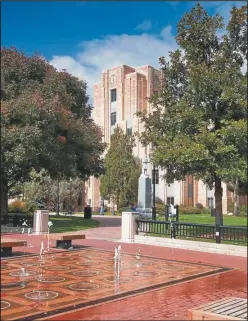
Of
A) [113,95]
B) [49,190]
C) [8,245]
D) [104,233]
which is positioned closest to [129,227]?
[104,233]

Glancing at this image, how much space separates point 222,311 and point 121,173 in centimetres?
3692

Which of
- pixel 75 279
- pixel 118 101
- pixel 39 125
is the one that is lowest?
pixel 75 279

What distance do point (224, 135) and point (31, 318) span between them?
5.13 meters

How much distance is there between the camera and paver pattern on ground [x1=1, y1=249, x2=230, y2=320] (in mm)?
5500

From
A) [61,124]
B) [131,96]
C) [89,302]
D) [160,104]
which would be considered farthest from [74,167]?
[131,96]

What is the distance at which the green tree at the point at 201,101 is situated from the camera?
8.71 m

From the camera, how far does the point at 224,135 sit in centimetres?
831

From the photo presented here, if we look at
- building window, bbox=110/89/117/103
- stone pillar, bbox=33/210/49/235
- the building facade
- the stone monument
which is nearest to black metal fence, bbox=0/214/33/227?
stone pillar, bbox=33/210/49/235

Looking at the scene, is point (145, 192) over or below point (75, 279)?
over

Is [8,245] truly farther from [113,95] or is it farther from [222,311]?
[113,95]

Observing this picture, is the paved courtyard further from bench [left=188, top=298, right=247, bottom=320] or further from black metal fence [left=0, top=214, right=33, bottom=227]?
black metal fence [left=0, top=214, right=33, bottom=227]

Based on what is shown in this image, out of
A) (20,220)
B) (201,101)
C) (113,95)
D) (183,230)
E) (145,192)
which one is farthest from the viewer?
(113,95)

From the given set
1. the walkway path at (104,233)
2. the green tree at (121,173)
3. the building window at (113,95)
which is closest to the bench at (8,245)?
the walkway path at (104,233)

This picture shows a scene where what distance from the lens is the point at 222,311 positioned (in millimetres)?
3625
